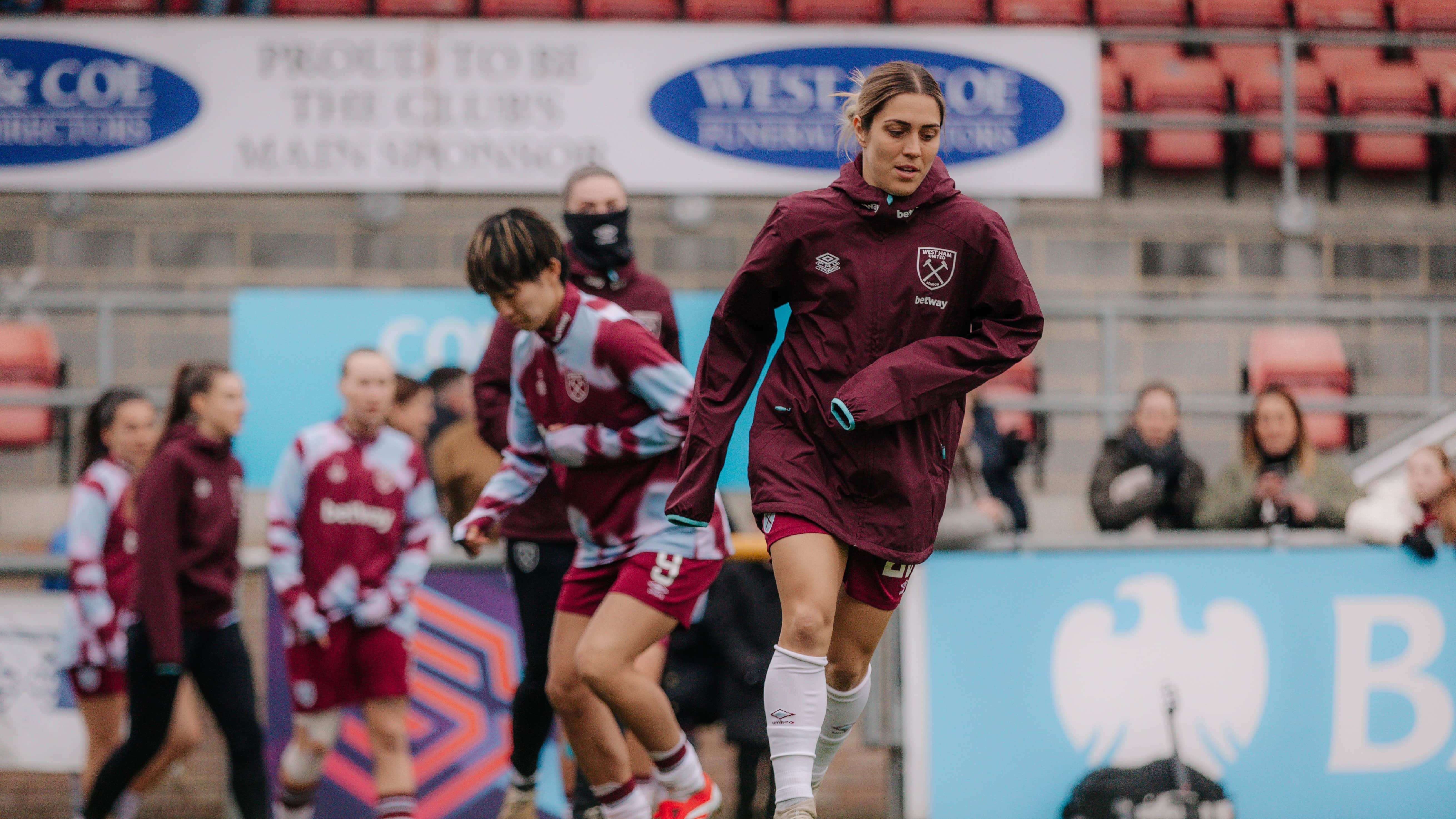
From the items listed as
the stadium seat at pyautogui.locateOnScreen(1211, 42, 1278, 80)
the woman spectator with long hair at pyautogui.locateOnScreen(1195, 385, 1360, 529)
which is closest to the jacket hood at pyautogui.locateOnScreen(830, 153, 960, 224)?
the woman spectator with long hair at pyautogui.locateOnScreen(1195, 385, 1360, 529)

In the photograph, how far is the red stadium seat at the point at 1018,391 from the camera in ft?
31.8

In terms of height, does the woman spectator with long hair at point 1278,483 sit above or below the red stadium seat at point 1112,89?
below

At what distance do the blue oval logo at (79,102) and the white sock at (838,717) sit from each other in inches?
332

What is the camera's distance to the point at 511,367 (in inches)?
194

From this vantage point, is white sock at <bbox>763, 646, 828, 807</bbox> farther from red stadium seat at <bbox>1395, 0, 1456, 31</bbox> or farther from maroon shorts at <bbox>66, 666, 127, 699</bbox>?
red stadium seat at <bbox>1395, 0, 1456, 31</bbox>

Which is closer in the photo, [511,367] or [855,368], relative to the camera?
[855,368]

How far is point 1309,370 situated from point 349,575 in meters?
7.65

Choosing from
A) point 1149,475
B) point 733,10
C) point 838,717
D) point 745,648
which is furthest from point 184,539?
point 733,10

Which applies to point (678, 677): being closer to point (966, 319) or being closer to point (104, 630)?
point (104, 630)

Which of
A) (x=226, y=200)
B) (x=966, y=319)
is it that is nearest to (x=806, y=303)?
(x=966, y=319)

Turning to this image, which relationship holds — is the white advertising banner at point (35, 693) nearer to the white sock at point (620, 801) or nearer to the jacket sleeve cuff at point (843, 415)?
the white sock at point (620, 801)

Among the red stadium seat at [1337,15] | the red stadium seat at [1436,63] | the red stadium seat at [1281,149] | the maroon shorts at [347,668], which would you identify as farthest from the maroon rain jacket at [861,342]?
the red stadium seat at [1436,63]

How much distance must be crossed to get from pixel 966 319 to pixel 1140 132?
8756 millimetres

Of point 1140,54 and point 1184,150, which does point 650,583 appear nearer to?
point 1184,150
